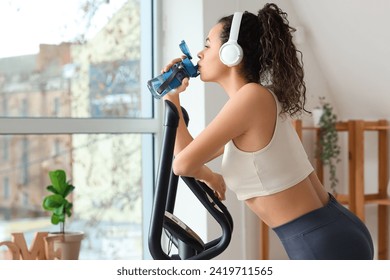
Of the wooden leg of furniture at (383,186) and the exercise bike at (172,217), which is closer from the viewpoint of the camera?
the exercise bike at (172,217)

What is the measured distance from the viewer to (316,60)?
12.2 ft

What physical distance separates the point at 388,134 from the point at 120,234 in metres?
1.50

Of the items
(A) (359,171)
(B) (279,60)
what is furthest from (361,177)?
(B) (279,60)

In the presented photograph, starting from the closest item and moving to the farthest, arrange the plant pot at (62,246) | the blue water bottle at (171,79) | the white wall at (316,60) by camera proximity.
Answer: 1. the blue water bottle at (171,79)
2. the plant pot at (62,246)
3. the white wall at (316,60)

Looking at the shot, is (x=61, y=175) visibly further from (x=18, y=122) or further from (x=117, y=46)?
(x=117, y=46)

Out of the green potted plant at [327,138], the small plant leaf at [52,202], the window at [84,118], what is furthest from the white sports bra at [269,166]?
the green potted plant at [327,138]

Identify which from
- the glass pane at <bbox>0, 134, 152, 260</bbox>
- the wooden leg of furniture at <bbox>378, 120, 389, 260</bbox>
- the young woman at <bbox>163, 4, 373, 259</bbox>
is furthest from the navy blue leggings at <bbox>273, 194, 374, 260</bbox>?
the wooden leg of furniture at <bbox>378, 120, 389, 260</bbox>

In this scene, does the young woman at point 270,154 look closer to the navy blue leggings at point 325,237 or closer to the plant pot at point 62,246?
the navy blue leggings at point 325,237

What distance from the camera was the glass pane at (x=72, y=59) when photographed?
2.91 meters

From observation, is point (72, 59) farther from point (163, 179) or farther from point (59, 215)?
point (163, 179)

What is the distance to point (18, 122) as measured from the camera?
2.86 m

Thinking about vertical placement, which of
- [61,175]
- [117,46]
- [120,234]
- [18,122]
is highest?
[117,46]
